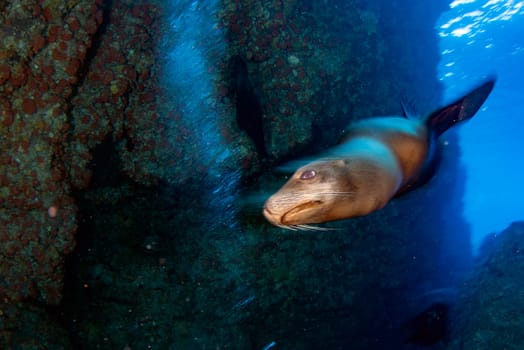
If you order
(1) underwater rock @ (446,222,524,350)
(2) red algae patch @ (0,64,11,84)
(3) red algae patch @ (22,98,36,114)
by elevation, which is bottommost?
(1) underwater rock @ (446,222,524,350)

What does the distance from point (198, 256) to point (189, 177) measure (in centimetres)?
161

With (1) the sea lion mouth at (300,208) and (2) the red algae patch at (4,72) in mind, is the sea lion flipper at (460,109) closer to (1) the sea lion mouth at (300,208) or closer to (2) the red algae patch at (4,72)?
(1) the sea lion mouth at (300,208)

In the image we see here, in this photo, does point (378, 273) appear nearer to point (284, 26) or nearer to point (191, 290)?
point (191, 290)

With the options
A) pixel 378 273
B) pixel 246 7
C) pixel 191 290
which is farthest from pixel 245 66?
pixel 378 273

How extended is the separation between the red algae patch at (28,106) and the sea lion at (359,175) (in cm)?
441

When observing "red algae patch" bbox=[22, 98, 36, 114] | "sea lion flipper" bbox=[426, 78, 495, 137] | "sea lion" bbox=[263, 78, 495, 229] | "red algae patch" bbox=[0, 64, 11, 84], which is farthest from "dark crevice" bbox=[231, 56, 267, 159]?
"sea lion" bbox=[263, 78, 495, 229]

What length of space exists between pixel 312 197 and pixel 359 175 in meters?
0.25

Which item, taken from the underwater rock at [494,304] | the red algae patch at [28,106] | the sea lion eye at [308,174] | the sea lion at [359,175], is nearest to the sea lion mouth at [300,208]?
the sea lion at [359,175]

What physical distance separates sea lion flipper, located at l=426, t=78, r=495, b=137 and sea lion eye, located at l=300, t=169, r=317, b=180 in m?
1.13

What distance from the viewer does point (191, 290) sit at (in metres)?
6.28

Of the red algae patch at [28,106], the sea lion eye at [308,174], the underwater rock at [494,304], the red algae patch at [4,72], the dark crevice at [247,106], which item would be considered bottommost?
the underwater rock at [494,304]

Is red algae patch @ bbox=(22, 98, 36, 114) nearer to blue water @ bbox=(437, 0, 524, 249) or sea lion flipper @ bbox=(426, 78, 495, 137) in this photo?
sea lion flipper @ bbox=(426, 78, 495, 137)

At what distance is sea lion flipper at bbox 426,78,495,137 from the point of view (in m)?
2.05

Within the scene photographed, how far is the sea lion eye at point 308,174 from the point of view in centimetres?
129
